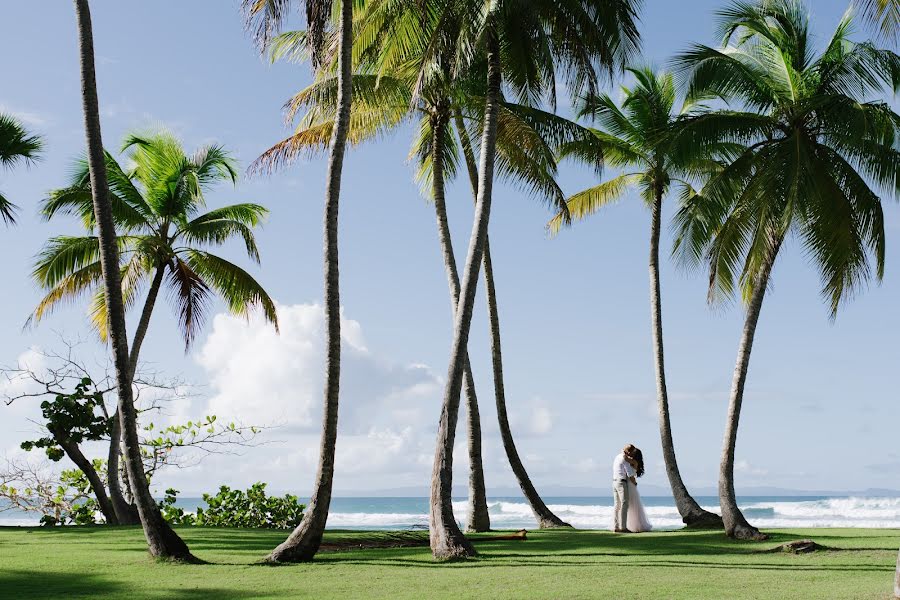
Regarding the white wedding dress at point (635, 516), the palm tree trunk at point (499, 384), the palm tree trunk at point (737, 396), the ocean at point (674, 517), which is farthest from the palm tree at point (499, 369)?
the ocean at point (674, 517)

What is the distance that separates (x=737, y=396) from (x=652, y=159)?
24.7 ft

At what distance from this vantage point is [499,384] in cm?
1911

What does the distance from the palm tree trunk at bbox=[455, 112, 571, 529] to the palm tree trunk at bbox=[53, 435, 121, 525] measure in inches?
348

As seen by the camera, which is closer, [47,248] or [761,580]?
[761,580]

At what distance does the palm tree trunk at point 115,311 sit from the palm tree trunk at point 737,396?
9326mm

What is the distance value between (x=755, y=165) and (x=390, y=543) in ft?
31.8

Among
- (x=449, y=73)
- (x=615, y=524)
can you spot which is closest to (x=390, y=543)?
(x=615, y=524)

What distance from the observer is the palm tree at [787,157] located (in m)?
15.7

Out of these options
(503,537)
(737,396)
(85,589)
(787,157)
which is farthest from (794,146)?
(85,589)

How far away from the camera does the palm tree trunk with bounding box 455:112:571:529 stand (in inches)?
751

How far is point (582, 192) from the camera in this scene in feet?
76.8

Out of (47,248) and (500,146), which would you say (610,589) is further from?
(47,248)

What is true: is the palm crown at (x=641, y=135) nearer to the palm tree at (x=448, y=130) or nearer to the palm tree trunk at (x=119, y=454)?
the palm tree at (x=448, y=130)

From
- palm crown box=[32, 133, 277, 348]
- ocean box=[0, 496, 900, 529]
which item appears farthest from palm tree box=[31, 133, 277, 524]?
ocean box=[0, 496, 900, 529]
